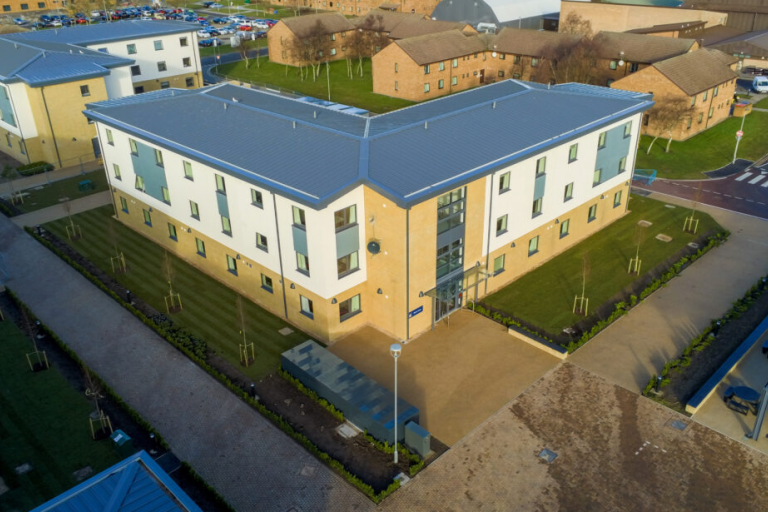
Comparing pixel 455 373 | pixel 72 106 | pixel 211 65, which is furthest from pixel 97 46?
pixel 455 373

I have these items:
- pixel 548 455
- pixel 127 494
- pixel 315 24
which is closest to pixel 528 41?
pixel 315 24

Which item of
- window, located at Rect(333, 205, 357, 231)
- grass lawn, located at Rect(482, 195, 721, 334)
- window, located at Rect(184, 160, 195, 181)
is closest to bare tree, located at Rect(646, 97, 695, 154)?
grass lawn, located at Rect(482, 195, 721, 334)

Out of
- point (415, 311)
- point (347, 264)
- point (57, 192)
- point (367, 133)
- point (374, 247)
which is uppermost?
point (367, 133)

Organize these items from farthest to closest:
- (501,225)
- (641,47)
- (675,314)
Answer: (641,47)
(501,225)
(675,314)

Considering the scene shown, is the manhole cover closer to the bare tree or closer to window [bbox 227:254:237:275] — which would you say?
window [bbox 227:254:237:275]

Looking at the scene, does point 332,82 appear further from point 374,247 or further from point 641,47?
point 374,247
